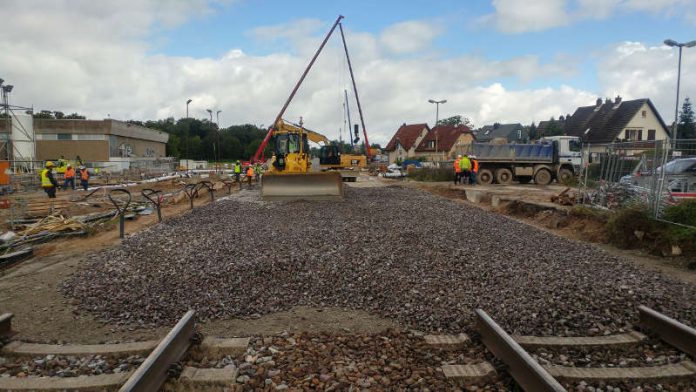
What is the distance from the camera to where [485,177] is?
88.1ft

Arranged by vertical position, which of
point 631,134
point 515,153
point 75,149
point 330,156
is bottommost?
point 330,156

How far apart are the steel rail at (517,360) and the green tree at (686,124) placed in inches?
2668

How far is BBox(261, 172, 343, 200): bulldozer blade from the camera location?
58.3 feet

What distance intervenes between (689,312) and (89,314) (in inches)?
273

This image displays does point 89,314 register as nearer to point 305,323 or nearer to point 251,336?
point 251,336

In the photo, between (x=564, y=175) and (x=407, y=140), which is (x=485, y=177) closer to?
(x=564, y=175)

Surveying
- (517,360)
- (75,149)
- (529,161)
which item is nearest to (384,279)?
(517,360)

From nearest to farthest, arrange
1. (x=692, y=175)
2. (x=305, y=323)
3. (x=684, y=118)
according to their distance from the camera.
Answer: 1. (x=305, y=323)
2. (x=692, y=175)
3. (x=684, y=118)

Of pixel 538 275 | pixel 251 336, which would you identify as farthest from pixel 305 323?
pixel 538 275

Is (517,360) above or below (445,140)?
below

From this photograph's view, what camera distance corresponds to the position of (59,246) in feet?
33.7

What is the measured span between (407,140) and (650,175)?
7259 centimetres

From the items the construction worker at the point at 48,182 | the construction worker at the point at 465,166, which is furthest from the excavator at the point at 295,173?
the construction worker at the point at 48,182

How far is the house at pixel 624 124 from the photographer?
46094 millimetres
